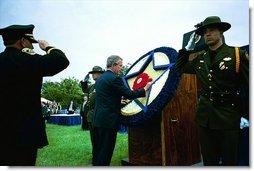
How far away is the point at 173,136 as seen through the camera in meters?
2.58

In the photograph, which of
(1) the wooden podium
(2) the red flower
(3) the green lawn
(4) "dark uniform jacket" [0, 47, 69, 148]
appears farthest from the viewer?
(3) the green lawn

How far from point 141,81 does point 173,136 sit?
653 mm

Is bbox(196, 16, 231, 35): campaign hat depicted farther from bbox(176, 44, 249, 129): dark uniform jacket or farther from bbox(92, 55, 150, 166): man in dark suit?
bbox(92, 55, 150, 166): man in dark suit

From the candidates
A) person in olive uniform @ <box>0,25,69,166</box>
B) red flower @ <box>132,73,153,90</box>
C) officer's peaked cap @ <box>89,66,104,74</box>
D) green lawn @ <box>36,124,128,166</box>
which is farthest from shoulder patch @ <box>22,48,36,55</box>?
officer's peaked cap @ <box>89,66,104,74</box>

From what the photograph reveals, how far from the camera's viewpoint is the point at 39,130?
1.94m

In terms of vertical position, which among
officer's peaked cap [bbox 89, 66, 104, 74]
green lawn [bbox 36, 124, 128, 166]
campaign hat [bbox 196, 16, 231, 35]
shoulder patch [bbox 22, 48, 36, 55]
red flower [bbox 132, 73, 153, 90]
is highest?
campaign hat [bbox 196, 16, 231, 35]

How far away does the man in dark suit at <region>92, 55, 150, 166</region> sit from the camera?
2.55 m

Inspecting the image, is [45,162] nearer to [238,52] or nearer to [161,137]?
[161,137]

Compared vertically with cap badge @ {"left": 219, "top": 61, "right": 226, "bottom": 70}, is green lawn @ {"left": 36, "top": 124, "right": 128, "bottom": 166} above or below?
below

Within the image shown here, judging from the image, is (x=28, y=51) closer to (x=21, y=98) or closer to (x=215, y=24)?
(x=21, y=98)

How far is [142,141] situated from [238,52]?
50.5 inches

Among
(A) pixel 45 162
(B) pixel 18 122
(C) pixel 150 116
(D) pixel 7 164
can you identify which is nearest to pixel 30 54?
(B) pixel 18 122

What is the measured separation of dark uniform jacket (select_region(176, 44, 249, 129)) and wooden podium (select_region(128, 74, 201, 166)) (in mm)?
562

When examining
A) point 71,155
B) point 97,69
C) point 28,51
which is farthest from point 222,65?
point 71,155
